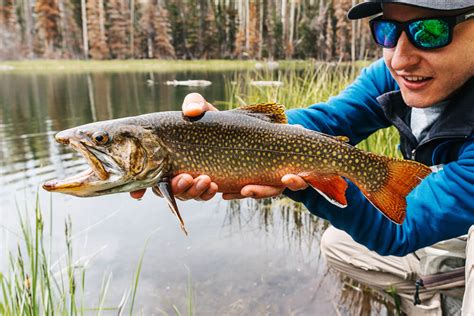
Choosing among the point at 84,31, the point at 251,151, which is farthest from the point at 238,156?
the point at 84,31

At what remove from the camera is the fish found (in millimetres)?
2074

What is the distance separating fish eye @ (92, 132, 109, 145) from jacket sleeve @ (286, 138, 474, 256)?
115 centimetres

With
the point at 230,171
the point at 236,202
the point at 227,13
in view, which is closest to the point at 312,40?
the point at 227,13

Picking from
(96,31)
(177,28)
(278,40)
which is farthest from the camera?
(278,40)

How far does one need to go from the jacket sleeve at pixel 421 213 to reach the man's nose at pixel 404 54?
563 millimetres

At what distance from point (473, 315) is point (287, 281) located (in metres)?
2.42

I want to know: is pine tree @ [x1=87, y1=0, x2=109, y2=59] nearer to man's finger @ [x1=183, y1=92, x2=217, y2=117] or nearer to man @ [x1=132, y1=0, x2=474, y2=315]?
man's finger @ [x1=183, y1=92, x2=217, y2=117]

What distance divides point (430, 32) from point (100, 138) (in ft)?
6.09

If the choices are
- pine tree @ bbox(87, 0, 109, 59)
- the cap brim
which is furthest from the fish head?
pine tree @ bbox(87, 0, 109, 59)

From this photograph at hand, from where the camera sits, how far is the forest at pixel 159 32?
54.4 metres

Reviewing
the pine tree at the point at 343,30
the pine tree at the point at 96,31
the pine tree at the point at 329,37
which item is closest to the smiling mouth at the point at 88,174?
the pine tree at the point at 343,30

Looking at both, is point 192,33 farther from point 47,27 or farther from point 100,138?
point 100,138

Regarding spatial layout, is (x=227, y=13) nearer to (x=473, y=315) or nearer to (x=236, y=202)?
(x=236, y=202)

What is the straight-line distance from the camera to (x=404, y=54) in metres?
2.37
